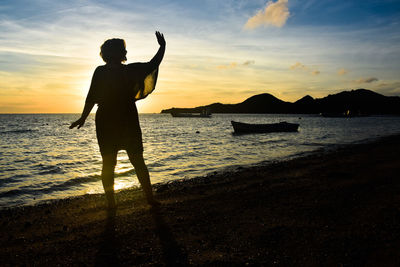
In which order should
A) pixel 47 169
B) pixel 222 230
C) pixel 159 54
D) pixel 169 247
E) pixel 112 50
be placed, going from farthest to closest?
1. pixel 47 169
2. pixel 159 54
3. pixel 112 50
4. pixel 222 230
5. pixel 169 247

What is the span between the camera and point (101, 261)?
2643 millimetres

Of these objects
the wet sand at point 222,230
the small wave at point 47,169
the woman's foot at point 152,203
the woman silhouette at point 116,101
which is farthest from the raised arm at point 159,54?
the small wave at point 47,169

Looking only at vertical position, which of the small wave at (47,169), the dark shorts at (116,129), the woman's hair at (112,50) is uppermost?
the woman's hair at (112,50)

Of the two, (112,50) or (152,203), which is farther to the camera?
(152,203)

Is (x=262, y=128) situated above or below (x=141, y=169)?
below

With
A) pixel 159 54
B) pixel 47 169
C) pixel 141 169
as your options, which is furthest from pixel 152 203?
pixel 47 169

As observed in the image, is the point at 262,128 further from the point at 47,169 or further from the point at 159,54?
the point at 159,54

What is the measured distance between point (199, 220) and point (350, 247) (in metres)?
1.99

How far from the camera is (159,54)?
4.35m

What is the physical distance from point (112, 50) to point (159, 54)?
784 mm

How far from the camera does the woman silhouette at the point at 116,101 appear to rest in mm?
4035

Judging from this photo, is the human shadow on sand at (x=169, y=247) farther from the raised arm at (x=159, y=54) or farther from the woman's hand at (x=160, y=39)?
the woman's hand at (x=160, y=39)

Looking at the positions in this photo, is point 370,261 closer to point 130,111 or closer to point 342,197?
point 342,197

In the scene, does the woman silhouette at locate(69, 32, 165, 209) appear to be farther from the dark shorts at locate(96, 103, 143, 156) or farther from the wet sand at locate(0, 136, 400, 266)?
the wet sand at locate(0, 136, 400, 266)
